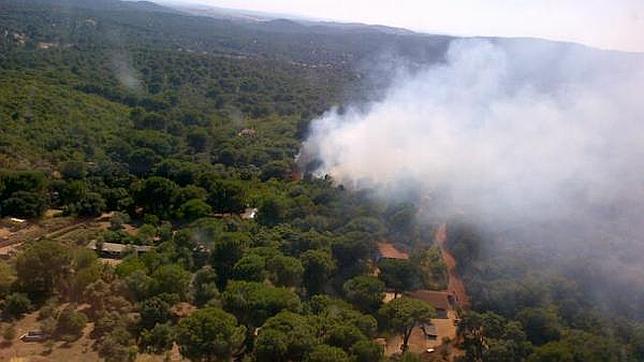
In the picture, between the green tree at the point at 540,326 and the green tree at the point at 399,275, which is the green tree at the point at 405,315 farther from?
the green tree at the point at 540,326

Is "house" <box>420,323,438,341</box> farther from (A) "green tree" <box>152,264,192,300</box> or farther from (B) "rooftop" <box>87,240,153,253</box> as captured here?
(B) "rooftop" <box>87,240,153,253</box>

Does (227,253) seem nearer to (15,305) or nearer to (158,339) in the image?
(158,339)

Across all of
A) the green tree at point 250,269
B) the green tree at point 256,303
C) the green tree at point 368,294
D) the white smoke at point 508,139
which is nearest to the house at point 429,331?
the green tree at point 368,294

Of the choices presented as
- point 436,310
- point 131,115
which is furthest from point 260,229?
point 131,115

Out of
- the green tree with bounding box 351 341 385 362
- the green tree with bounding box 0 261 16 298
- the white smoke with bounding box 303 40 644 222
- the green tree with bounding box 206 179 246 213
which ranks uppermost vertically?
the white smoke with bounding box 303 40 644 222

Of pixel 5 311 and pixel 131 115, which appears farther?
pixel 131 115

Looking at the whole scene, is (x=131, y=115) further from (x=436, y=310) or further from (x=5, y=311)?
(x=436, y=310)

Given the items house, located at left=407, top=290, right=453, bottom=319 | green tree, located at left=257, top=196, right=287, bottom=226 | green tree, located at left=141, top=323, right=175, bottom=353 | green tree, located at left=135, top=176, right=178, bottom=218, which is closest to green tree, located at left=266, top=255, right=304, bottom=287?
house, located at left=407, top=290, right=453, bottom=319

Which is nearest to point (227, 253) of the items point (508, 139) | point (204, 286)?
point (204, 286)
